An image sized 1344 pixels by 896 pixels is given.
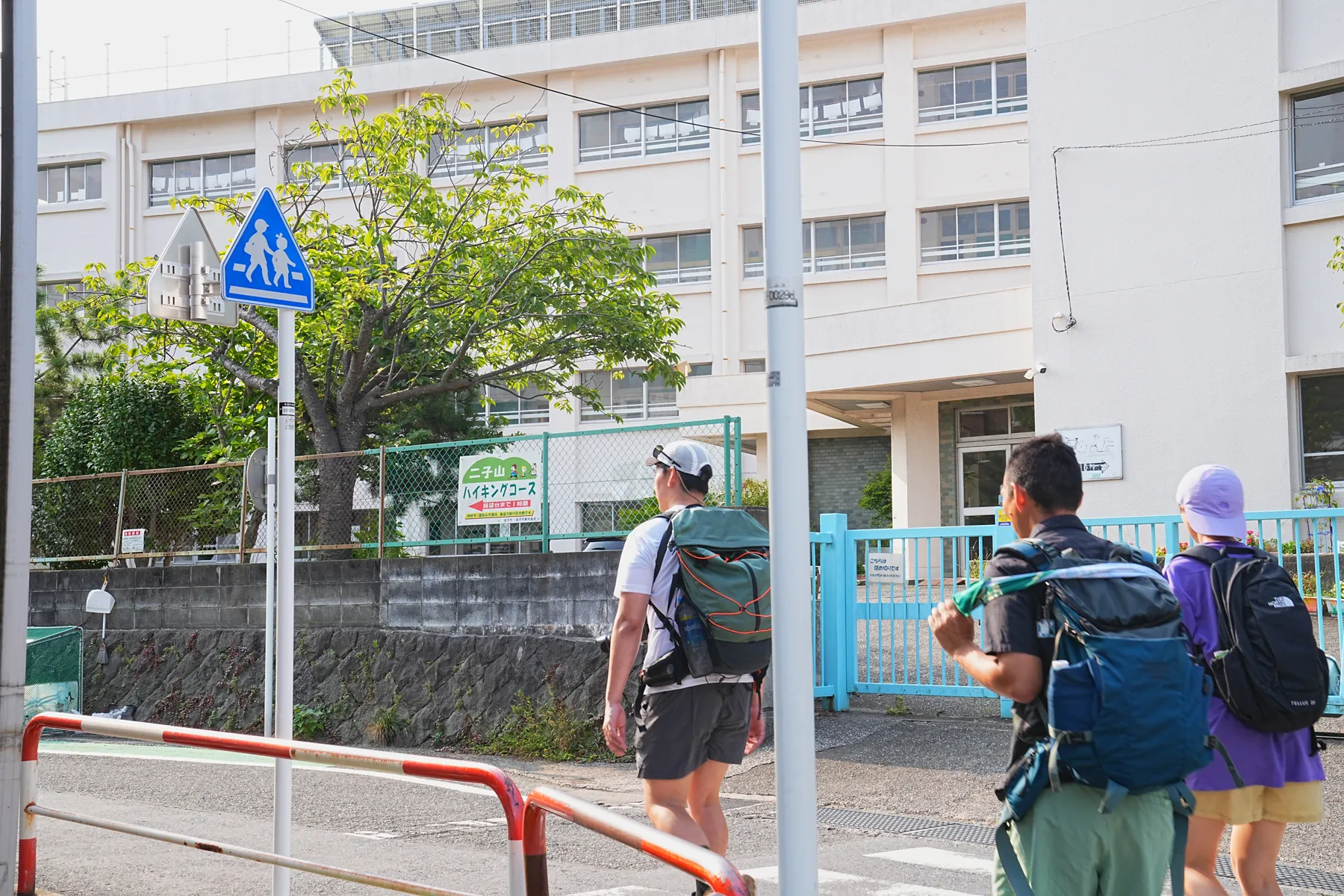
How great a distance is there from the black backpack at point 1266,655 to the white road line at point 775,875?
2557 millimetres

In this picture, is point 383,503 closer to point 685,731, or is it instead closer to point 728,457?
point 728,457

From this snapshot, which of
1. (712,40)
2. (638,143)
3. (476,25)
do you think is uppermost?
(476,25)

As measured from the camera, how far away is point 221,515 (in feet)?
50.3

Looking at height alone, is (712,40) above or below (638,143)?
above

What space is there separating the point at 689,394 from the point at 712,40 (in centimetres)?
991

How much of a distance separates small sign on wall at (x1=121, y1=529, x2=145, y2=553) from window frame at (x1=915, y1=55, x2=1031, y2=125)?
20.8 metres

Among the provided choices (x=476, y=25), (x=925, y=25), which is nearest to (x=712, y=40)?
(x=925, y=25)

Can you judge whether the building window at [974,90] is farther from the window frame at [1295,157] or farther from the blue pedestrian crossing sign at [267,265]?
the blue pedestrian crossing sign at [267,265]

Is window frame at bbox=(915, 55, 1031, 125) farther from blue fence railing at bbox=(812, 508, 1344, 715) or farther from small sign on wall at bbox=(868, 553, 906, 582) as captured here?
small sign on wall at bbox=(868, 553, 906, 582)

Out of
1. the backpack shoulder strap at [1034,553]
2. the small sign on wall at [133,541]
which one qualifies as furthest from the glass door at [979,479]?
the backpack shoulder strap at [1034,553]

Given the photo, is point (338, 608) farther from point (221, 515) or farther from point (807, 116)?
point (807, 116)

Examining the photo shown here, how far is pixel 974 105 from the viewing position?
2992cm

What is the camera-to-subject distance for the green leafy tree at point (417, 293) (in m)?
15.4

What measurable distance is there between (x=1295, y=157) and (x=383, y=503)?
42.1 feet
